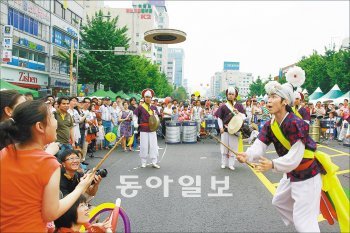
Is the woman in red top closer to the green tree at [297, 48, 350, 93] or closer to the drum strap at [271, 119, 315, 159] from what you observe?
the drum strap at [271, 119, 315, 159]

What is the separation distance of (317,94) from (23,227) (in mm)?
35081

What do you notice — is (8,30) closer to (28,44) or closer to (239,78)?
(28,44)

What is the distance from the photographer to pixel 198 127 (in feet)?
53.2

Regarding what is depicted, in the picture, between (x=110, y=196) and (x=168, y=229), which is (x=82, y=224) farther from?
(x=110, y=196)

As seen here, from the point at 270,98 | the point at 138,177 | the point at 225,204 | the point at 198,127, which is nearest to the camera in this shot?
the point at 270,98

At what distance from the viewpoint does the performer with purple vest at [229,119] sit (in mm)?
8742

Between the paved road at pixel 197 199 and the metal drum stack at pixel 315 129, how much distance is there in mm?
4265

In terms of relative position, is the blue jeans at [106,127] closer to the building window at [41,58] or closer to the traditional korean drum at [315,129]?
the traditional korean drum at [315,129]

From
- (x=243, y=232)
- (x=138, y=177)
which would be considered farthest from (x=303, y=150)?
(x=138, y=177)

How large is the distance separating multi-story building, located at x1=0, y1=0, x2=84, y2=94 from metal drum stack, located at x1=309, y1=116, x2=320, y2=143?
22.1 meters

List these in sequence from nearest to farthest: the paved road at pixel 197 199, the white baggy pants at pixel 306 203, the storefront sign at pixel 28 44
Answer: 1. the white baggy pants at pixel 306 203
2. the paved road at pixel 197 199
3. the storefront sign at pixel 28 44

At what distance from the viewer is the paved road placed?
4.70 metres

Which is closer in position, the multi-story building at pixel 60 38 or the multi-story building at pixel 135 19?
the multi-story building at pixel 60 38

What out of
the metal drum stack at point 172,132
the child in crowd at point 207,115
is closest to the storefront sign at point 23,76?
the child in crowd at point 207,115
